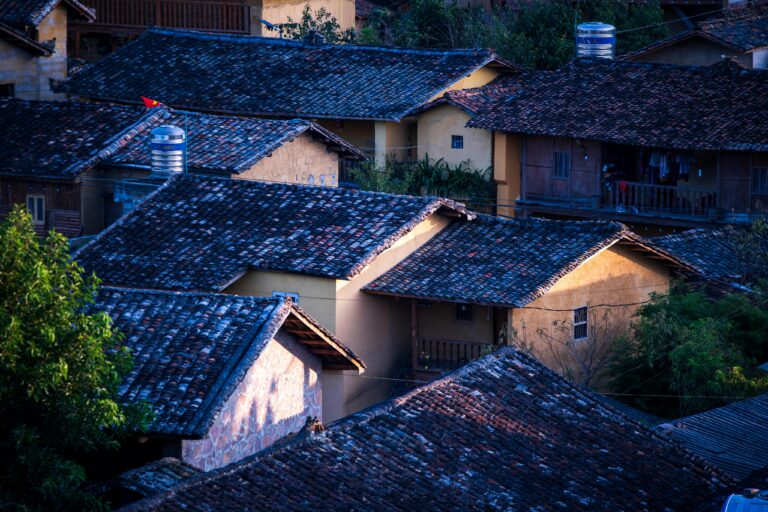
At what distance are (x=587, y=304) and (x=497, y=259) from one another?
1970mm

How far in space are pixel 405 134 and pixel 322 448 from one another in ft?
81.2

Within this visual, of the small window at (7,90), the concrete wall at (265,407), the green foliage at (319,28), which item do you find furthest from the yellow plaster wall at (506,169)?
the concrete wall at (265,407)

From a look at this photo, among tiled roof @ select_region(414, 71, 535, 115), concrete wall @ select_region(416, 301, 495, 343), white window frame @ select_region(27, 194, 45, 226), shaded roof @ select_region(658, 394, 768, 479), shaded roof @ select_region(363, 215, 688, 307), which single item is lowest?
shaded roof @ select_region(658, 394, 768, 479)

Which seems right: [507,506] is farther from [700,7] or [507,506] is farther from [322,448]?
[700,7]

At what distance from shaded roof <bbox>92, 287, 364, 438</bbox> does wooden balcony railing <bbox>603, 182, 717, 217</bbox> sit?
17.6 meters

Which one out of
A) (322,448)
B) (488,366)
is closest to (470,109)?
(488,366)

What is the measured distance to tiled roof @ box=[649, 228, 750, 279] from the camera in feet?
107

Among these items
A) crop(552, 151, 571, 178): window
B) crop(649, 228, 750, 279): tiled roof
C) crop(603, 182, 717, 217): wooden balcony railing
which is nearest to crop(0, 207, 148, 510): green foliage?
crop(649, 228, 750, 279): tiled roof

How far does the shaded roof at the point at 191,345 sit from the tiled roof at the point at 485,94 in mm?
19202

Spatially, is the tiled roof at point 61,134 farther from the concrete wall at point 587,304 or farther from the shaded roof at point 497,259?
the concrete wall at point 587,304

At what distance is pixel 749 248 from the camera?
108ft

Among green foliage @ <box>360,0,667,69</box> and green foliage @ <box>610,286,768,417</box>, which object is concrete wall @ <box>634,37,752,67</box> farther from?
green foliage @ <box>610,286,768,417</box>

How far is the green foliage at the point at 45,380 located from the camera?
17.4 metres

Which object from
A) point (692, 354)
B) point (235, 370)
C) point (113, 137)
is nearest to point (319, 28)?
point (113, 137)
